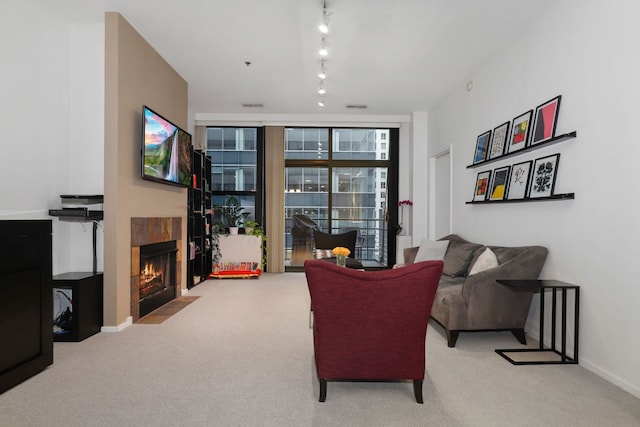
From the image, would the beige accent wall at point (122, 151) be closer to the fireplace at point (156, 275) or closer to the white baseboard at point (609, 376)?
the fireplace at point (156, 275)

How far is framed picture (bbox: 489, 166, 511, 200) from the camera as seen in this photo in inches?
151

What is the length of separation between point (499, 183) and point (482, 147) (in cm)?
61

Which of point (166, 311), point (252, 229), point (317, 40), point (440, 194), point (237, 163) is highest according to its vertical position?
point (317, 40)

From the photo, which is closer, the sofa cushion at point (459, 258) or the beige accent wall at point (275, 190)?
the sofa cushion at point (459, 258)

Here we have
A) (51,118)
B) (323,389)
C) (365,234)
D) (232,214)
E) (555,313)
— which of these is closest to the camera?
(323,389)

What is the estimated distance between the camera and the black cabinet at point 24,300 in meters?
2.30

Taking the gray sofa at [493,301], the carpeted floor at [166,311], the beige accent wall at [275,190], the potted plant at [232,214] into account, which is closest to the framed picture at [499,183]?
the gray sofa at [493,301]

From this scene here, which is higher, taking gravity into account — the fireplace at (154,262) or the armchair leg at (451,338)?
the fireplace at (154,262)

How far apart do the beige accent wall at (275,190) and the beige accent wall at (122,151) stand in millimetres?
2980

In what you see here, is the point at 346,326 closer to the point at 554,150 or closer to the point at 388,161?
the point at 554,150

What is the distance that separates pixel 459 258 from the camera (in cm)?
423

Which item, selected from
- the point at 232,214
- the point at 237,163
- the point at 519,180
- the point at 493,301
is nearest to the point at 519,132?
the point at 519,180

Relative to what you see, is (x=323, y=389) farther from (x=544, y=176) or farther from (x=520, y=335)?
(x=544, y=176)

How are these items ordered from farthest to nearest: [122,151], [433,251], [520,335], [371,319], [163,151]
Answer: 1. [433,251]
2. [163,151]
3. [122,151]
4. [520,335]
5. [371,319]
